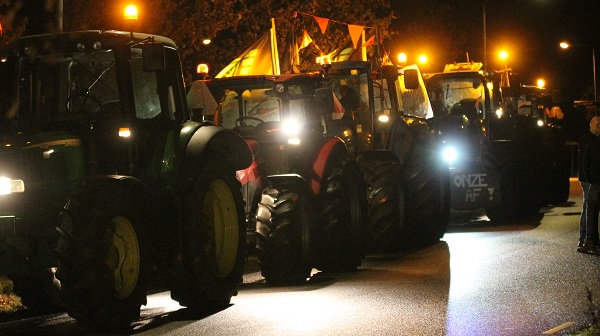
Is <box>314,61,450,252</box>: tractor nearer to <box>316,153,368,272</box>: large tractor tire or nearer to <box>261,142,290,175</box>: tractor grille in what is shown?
<box>316,153,368,272</box>: large tractor tire

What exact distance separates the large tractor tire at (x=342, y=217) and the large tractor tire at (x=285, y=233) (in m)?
0.85

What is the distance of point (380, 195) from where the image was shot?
18.3 m

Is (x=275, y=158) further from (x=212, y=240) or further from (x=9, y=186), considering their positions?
(x=9, y=186)

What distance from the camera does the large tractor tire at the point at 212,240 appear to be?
11852mm

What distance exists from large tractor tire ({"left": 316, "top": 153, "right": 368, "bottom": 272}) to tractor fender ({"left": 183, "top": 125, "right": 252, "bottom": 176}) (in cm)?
279

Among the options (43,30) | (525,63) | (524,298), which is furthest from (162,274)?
(525,63)

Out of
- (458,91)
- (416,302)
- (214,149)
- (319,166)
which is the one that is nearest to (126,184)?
(214,149)

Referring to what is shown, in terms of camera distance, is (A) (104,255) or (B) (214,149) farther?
(B) (214,149)

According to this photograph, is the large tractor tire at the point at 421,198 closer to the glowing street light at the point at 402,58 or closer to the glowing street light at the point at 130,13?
the glowing street light at the point at 402,58

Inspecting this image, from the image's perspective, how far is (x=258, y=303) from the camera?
1287cm

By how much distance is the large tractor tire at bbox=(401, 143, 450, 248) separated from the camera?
19.9 m

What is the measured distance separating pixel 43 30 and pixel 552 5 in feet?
254

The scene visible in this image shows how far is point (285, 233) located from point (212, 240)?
193 cm

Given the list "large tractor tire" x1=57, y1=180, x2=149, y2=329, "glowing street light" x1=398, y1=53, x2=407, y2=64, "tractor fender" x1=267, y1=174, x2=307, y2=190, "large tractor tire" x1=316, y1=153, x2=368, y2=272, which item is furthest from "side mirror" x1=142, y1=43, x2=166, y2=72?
"glowing street light" x1=398, y1=53, x2=407, y2=64
